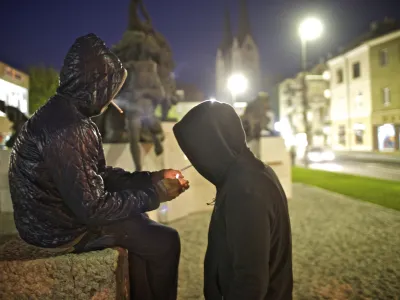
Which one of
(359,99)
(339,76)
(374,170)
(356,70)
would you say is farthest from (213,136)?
(339,76)

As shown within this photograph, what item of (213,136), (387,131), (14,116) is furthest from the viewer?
(387,131)

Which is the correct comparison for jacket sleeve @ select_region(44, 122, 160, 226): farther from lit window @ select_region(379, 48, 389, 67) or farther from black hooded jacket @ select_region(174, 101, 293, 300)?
lit window @ select_region(379, 48, 389, 67)

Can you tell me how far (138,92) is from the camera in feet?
23.5

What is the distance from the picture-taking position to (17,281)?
Result: 7.05 feet

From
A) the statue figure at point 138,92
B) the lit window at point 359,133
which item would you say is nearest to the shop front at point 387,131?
the lit window at point 359,133

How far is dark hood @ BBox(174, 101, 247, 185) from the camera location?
1879 mm

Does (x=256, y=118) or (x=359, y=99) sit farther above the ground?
(x=359, y=99)

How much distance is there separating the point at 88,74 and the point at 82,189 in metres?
0.65

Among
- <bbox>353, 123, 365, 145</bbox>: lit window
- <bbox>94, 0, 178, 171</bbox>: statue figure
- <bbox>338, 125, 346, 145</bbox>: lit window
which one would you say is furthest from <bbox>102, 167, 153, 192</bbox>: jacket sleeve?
<bbox>338, 125, 346, 145</bbox>: lit window

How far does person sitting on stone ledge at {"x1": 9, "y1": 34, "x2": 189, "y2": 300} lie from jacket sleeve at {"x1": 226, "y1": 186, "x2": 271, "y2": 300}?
667mm

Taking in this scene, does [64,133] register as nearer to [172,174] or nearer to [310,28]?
[172,174]

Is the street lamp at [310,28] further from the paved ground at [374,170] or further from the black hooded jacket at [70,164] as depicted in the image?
the black hooded jacket at [70,164]

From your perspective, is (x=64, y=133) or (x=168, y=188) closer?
(x=64, y=133)

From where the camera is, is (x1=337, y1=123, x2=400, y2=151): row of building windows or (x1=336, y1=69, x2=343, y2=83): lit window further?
(x1=336, y1=69, x2=343, y2=83): lit window
